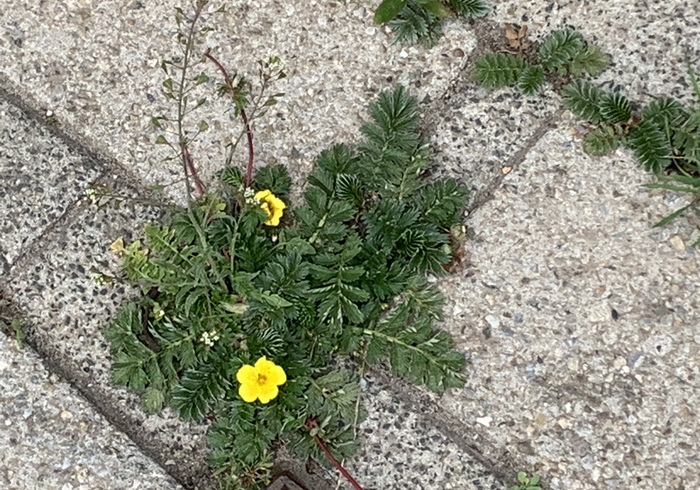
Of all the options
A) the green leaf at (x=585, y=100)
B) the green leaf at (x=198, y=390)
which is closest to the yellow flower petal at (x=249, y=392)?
the green leaf at (x=198, y=390)

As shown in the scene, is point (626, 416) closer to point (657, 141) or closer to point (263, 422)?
point (657, 141)

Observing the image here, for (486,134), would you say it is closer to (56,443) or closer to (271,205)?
(271,205)

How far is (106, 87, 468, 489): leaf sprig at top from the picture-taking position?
92.0 inches

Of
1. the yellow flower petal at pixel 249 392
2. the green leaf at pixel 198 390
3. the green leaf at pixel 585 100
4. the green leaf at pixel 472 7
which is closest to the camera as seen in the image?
the yellow flower petal at pixel 249 392

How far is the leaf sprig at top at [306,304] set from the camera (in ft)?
7.67

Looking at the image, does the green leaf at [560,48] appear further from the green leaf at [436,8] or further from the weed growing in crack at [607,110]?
the green leaf at [436,8]

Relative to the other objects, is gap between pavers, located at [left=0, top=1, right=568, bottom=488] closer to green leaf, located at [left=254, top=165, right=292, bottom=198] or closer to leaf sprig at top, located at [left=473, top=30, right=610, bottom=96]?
leaf sprig at top, located at [left=473, top=30, right=610, bottom=96]

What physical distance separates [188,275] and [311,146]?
622mm

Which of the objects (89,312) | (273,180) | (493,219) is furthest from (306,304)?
(89,312)

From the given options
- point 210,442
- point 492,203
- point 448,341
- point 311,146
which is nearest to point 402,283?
point 448,341

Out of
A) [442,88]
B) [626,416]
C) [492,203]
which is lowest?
[626,416]

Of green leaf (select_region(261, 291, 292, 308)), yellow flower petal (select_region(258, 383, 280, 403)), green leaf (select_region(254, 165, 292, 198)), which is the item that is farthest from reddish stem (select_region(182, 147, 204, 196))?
yellow flower petal (select_region(258, 383, 280, 403))

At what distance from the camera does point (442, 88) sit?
8.56 ft

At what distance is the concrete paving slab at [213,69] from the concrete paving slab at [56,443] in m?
0.79
